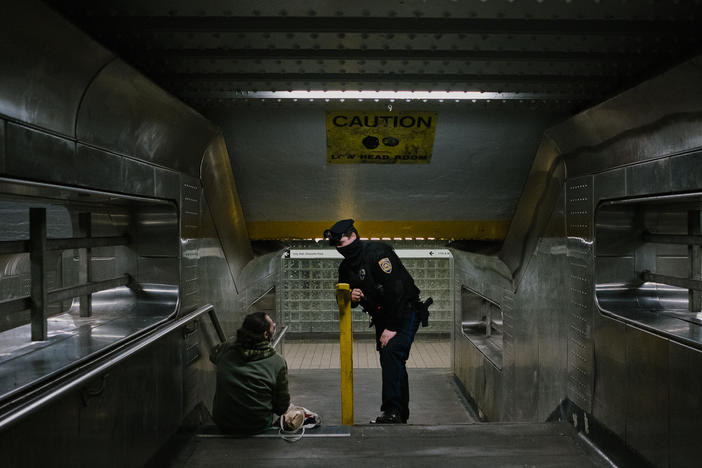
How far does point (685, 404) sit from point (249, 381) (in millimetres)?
2178

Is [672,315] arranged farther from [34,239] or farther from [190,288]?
[34,239]

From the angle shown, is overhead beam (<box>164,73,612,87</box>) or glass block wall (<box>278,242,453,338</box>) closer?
overhead beam (<box>164,73,612,87</box>)

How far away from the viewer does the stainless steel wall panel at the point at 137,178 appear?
2.45 m

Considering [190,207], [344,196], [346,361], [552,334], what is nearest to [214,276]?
[190,207]

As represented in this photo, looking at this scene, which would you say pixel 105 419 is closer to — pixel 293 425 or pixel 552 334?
pixel 293 425

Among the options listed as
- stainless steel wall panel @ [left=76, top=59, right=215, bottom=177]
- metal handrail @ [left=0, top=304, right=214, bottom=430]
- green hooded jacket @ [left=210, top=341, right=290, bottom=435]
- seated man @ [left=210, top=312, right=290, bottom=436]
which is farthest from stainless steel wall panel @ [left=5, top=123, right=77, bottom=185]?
green hooded jacket @ [left=210, top=341, right=290, bottom=435]

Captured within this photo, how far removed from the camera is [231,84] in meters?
3.23

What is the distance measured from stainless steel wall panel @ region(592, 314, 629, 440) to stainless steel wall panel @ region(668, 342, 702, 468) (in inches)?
17.4

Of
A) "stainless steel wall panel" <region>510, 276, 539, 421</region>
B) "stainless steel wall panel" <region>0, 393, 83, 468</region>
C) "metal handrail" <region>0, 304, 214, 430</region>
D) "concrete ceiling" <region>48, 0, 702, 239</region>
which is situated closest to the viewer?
"metal handrail" <region>0, 304, 214, 430</region>

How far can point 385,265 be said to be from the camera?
152 inches

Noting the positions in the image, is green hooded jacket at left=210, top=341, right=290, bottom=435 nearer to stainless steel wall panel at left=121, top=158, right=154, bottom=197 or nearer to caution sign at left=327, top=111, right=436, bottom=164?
stainless steel wall panel at left=121, top=158, right=154, bottom=197

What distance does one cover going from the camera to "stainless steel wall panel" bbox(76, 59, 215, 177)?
2166 millimetres

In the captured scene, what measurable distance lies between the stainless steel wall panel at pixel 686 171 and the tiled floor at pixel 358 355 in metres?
5.57

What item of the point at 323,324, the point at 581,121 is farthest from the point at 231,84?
the point at 323,324
